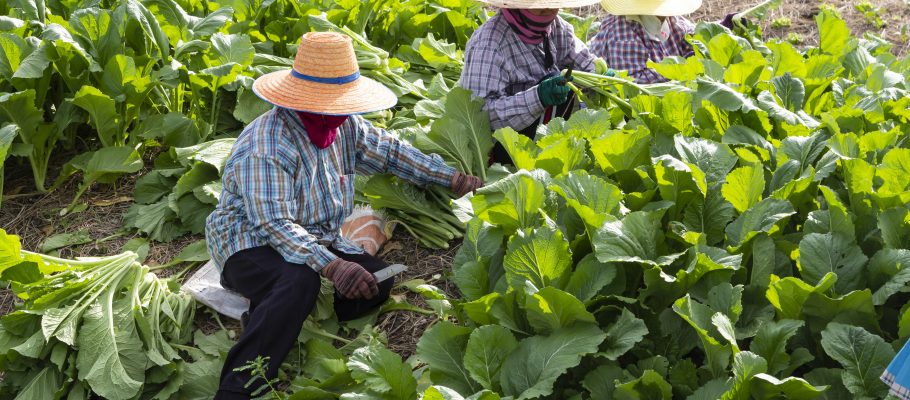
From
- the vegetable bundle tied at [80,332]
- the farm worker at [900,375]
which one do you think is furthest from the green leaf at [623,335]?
the vegetable bundle tied at [80,332]

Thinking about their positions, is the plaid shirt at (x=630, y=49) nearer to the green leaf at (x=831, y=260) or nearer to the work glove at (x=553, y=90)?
the work glove at (x=553, y=90)

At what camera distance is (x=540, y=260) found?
2.72 metres

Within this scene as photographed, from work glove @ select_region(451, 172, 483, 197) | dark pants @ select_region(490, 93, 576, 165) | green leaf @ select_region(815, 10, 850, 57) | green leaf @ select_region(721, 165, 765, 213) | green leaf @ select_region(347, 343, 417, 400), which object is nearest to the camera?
green leaf @ select_region(347, 343, 417, 400)

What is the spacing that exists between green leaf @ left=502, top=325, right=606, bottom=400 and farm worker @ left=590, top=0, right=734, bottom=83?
2.84 meters

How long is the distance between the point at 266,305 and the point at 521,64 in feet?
6.16

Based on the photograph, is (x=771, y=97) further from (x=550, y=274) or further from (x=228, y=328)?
(x=228, y=328)

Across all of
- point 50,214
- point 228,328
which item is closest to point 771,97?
point 228,328

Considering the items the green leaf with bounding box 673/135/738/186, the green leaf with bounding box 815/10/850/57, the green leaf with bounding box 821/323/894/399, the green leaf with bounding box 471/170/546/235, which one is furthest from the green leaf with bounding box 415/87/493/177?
the green leaf with bounding box 821/323/894/399

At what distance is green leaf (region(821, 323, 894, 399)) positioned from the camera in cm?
231

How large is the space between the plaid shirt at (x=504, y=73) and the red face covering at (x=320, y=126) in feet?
3.25

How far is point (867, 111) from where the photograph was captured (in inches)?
138

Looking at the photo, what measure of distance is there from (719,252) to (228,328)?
86.0 inches

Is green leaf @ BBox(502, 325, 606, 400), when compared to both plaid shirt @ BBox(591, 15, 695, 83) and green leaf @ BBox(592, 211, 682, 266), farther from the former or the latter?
plaid shirt @ BBox(591, 15, 695, 83)

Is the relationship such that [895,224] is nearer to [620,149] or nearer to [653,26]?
[620,149]
